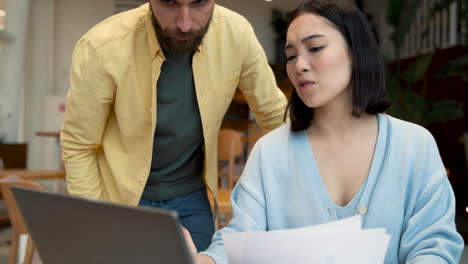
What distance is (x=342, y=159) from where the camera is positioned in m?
1.04

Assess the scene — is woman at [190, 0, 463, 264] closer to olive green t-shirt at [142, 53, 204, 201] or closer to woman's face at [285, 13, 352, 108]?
woman's face at [285, 13, 352, 108]

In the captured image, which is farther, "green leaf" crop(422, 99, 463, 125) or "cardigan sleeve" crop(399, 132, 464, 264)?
"green leaf" crop(422, 99, 463, 125)

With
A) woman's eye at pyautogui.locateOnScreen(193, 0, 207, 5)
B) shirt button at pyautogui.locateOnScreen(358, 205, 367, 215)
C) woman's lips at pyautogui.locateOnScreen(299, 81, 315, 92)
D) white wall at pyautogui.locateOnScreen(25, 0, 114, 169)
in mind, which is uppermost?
woman's eye at pyautogui.locateOnScreen(193, 0, 207, 5)

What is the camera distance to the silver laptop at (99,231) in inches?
18.3

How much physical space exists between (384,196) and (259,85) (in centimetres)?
77

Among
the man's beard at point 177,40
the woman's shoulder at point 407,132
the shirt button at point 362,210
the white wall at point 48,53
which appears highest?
the man's beard at point 177,40

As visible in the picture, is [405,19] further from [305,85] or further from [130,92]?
[305,85]

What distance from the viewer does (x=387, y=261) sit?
97 cm

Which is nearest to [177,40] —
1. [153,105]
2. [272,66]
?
[153,105]

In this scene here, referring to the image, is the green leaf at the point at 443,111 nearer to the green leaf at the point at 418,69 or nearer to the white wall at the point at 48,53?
the green leaf at the point at 418,69

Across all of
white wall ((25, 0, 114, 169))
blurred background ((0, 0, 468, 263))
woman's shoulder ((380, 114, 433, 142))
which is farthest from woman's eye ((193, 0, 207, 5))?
white wall ((25, 0, 114, 169))

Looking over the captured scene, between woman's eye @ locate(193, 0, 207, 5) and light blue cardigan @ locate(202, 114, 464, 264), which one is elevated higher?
woman's eye @ locate(193, 0, 207, 5)

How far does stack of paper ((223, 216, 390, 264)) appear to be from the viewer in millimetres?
634

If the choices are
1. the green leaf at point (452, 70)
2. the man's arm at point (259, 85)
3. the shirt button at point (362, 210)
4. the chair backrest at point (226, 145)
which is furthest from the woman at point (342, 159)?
the green leaf at point (452, 70)
